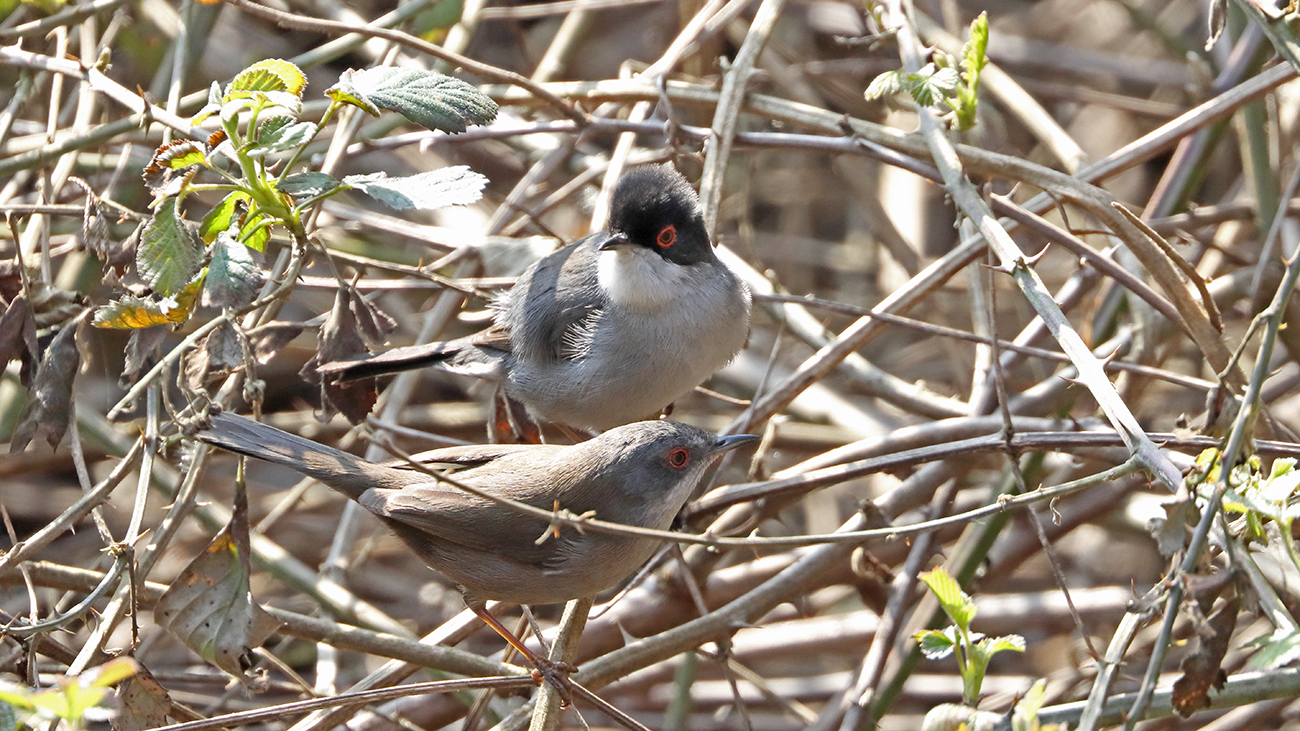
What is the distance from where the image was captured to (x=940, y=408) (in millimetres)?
4434

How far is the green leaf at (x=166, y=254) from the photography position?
261 centimetres

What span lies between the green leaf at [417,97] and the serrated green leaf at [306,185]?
19 centimetres

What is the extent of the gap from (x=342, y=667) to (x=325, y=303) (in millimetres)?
2060

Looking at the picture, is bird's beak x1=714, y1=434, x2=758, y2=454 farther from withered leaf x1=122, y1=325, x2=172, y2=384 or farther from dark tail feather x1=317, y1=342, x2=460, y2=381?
withered leaf x1=122, y1=325, x2=172, y2=384

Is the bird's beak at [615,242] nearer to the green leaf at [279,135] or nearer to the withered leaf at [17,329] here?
the green leaf at [279,135]

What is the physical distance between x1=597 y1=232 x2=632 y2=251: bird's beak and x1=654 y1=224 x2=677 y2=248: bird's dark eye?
0.11 meters

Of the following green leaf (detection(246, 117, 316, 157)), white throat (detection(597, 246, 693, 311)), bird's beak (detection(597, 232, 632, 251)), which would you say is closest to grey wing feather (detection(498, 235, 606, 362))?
white throat (detection(597, 246, 693, 311))

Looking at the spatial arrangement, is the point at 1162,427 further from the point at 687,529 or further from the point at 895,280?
the point at 687,529

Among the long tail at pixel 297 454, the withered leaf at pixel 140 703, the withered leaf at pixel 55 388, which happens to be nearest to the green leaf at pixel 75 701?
the withered leaf at pixel 140 703

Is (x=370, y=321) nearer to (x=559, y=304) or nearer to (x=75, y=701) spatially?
(x=559, y=304)

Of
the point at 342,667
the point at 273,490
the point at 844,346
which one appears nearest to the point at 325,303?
the point at 273,490

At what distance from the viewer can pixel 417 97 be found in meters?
2.60

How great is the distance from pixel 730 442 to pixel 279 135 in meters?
1.58

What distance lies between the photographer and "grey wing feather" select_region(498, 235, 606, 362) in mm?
4160
